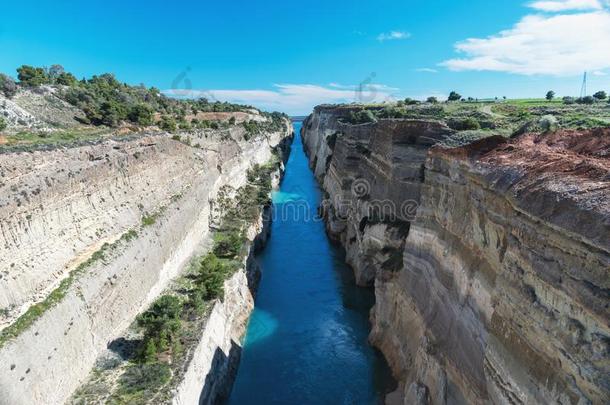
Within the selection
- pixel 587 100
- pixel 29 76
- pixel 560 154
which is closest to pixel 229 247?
pixel 560 154

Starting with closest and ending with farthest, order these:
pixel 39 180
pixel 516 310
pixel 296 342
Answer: pixel 516 310 < pixel 39 180 < pixel 296 342

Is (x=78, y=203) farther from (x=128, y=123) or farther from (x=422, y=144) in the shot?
(x=128, y=123)

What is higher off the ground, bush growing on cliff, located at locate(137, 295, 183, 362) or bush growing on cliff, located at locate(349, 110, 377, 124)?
bush growing on cliff, located at locate(349, 110, 377, 124)

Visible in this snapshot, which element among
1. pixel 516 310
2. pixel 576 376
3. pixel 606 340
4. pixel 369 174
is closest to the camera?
pixel 606 340

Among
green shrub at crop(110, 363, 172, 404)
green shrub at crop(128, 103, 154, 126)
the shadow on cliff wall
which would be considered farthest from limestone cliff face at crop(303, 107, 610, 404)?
green shrub at crop(128, 103, 154, 126)

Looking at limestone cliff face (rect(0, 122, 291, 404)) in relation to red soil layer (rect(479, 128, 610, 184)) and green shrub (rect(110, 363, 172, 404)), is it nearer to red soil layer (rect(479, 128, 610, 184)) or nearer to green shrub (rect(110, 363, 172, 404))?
green shrub (rect(110, 363, 172, 404))

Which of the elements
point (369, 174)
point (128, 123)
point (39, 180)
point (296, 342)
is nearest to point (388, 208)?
point (369, 174)

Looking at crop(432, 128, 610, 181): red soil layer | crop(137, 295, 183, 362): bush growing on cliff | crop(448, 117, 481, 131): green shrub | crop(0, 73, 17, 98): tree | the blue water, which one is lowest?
the blue water

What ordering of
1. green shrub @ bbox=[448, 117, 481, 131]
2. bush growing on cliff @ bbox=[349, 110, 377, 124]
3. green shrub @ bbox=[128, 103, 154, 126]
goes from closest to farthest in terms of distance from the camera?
green shrub @ bbox=[448, 117, 481, 131]
green shrub @ bbox=[128, 103, 154, 126]
bush growing on cliff @ bbox=[349, 110, 377, 124]
